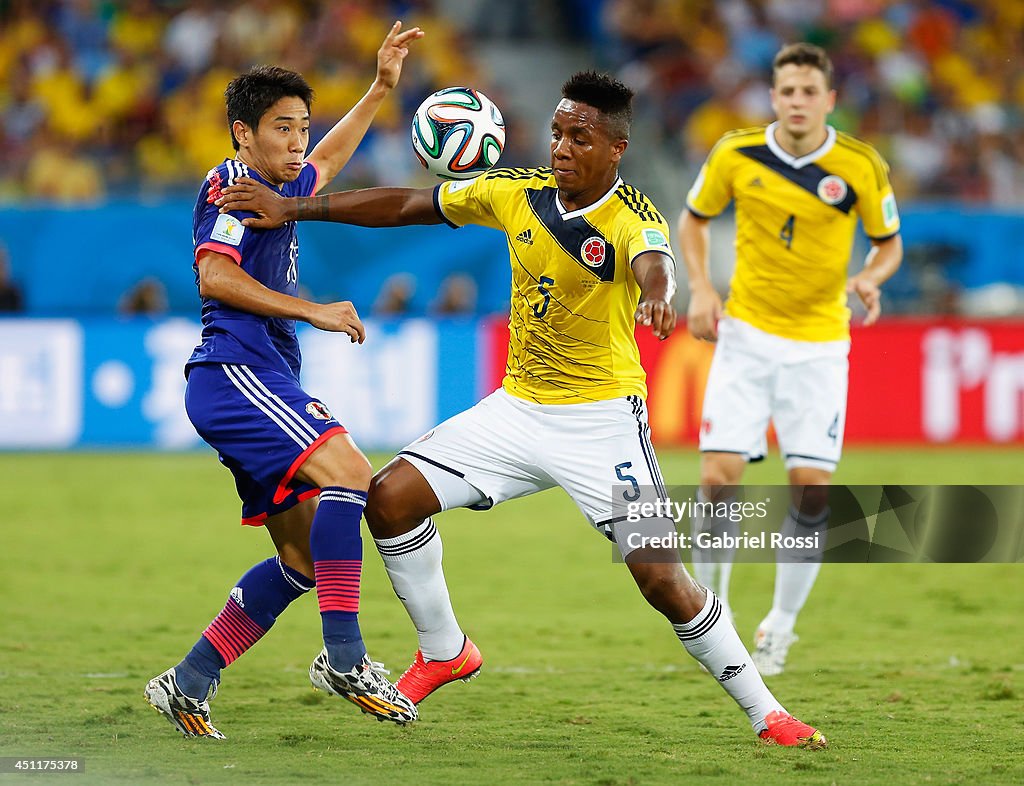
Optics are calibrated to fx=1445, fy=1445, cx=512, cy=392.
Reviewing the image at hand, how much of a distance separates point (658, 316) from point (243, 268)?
5.40ft

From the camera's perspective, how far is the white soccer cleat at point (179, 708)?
17.2ft

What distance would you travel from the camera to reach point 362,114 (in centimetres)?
611

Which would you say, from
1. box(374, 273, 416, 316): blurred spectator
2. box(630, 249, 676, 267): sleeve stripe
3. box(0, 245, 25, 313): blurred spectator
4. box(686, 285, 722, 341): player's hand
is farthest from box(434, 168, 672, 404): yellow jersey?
box(0, 245, 25, 313): blurred spectator

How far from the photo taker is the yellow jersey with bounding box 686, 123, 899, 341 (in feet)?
23.4

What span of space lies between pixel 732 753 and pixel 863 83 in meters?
15.5

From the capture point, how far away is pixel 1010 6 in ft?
68.4

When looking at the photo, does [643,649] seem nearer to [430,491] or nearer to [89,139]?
[430,491]

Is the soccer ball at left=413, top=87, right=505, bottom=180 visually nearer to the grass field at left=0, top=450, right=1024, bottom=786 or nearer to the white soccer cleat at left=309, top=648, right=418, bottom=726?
the white soccer cleat at left=309, top=648, right=418, bottom=726

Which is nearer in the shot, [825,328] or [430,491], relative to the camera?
[430,491]

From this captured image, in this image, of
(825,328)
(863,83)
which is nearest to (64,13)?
(863,83)

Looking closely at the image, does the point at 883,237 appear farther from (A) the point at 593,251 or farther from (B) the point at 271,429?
(B) the point at 271,429

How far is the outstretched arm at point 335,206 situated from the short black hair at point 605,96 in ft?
2.28

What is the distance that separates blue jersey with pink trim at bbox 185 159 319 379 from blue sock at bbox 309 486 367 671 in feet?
2.00

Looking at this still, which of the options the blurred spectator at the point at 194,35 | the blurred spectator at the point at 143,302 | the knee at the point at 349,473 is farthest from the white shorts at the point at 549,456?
the blurred spectator at the point at 194,35
